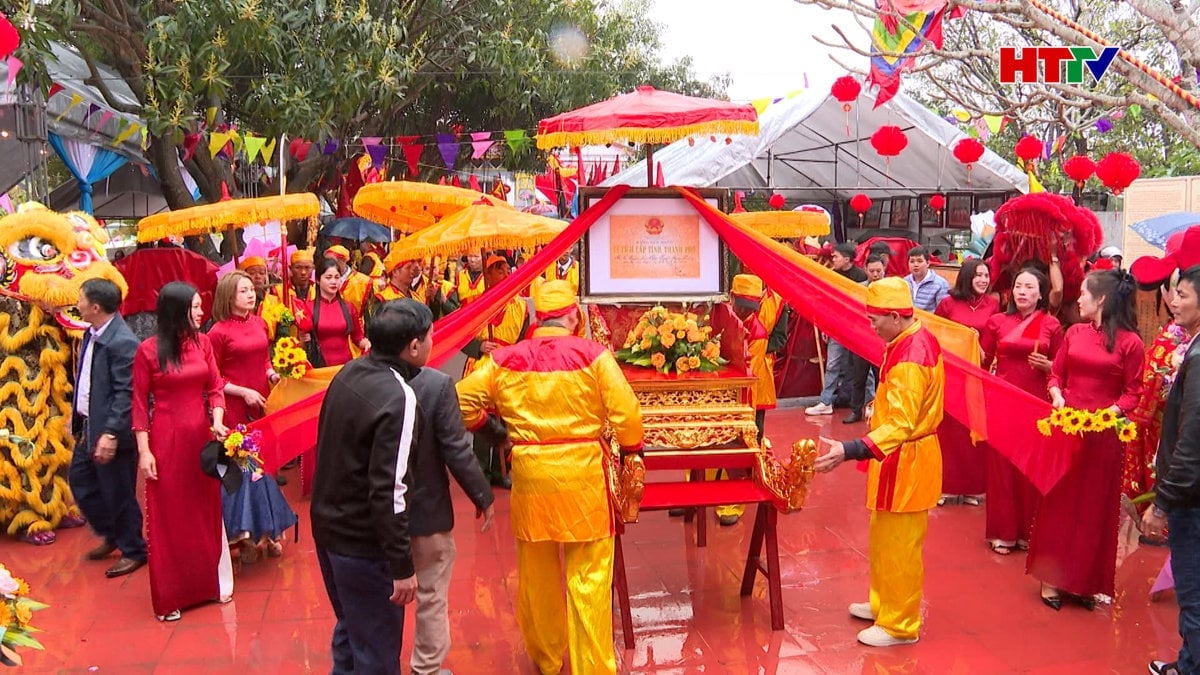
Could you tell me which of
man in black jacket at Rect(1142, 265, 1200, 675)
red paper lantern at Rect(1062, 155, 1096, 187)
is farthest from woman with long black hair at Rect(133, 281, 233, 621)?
red paper lantern at Rect(1062, 155, 1096, 187)

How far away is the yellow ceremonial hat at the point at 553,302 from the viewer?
3.62 meters

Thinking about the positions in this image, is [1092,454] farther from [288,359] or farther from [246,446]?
[288,359]

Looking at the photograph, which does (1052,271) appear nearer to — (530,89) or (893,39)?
(893,39)

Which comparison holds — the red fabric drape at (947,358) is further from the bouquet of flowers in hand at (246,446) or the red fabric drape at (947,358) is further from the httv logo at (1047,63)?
the bouquet of flowers in hand at (246,446)

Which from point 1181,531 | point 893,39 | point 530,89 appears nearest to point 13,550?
point 1181,531

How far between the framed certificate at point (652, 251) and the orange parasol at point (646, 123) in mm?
409

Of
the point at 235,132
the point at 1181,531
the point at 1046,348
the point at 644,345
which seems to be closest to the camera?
the point at 1181,531

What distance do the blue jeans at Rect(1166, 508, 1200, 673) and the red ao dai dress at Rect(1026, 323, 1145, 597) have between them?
35.9 inches

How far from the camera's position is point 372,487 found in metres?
2.84

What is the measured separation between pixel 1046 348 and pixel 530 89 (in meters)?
10.0

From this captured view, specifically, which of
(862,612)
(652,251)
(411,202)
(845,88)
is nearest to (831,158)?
(845,88)

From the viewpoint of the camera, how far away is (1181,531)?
3.42 metres

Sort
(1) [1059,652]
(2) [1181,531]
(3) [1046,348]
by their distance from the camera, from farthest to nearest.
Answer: (3) [1046,348], (1) [1059,652], (2) [1181,531]

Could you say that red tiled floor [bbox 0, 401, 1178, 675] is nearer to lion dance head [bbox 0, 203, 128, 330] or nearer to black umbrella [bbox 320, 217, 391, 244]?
lion dance head [bbox 0, 203, 128, 330]
